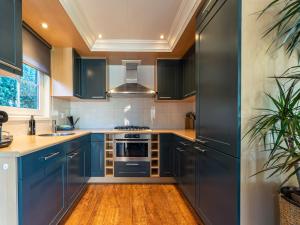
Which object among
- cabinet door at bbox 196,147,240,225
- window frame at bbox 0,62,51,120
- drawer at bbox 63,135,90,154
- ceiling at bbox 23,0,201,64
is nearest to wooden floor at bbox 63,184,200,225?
cabinet door at bbox 196,147,240,225

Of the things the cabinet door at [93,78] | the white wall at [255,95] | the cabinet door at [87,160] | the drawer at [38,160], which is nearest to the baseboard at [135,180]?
the cabinet door at [87,160]

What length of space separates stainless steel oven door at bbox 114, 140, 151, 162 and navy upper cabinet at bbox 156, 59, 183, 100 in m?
0.97

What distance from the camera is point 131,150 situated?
3426 millimetres

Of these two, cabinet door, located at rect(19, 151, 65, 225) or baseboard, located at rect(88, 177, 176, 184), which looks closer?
cabinet door, located at rect(19, 151, 65, 225)

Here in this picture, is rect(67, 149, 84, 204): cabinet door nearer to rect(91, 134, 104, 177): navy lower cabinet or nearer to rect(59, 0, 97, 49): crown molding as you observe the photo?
rect(91, 134, 104, 177): navy lower cabinet

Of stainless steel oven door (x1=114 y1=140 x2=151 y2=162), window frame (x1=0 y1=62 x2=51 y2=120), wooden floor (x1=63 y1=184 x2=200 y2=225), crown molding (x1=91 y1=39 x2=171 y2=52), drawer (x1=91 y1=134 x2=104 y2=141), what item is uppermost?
crown molding (x1=91 y1=39 x2=171 y2=52)

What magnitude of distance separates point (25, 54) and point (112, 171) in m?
2.19

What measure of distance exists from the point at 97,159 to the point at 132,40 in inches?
80.9

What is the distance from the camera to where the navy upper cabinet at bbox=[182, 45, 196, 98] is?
3.02 metres

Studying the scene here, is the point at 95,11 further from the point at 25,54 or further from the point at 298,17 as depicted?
the point at 298,17

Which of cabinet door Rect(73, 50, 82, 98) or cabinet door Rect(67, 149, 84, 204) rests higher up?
cabinet door Rect(73, 50, 82, 98)

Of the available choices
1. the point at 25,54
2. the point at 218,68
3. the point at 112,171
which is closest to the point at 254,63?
the point at 218,68

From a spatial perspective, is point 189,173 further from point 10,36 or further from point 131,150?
point 10,36

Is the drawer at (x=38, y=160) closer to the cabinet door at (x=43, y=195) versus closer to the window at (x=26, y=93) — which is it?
the cabinet door at (x=43, y=195)
